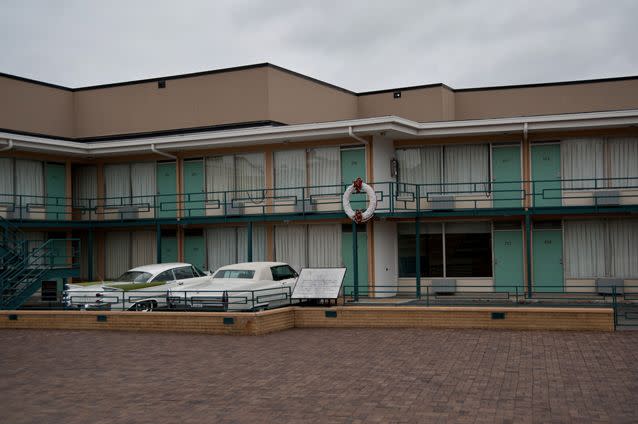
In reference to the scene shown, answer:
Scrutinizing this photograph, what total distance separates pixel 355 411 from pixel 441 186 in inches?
617

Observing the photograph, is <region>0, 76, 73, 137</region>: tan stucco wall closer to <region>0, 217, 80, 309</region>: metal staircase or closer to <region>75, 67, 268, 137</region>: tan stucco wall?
<region>75, 67, 268, 137</region>: tan stucco wall

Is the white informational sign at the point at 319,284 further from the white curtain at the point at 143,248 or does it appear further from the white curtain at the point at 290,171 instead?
the white curtain at the point at 143,248

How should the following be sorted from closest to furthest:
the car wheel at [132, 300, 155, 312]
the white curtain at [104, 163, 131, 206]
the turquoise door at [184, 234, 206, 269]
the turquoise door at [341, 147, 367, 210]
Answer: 1. the car wheel at [132, 300, 155, 312]
2. the turquoise door at [341, 147, 367, 210]
3. the turquoise door at [184, 234, 206, 269]
4. the white curtain at [104, 163, 131, 206]

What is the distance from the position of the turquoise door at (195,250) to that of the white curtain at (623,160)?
14051mm

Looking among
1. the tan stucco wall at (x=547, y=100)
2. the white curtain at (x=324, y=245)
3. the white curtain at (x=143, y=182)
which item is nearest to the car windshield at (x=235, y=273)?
the white curtain at (x=324, y=245)

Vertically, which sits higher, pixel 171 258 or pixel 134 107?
pixel 134 107

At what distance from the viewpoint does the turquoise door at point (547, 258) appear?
23.6 metres

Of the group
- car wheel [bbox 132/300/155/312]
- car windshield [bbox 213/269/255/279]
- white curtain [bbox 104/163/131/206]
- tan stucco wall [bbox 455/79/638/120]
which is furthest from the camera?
tan stucco wall [bbox 455/79/638/120]

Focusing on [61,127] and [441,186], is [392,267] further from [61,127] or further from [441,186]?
[61,127]

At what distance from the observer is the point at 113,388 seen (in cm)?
1186

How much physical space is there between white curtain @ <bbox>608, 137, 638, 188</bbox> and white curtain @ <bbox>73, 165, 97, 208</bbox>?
18.7 m

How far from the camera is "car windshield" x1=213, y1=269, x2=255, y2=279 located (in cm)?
2068

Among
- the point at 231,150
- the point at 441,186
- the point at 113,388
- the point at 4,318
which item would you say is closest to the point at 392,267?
the point at 441,186

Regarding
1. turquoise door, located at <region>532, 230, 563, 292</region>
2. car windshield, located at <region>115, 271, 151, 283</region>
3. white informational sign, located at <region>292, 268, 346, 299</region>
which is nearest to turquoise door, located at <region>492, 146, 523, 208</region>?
turquoise door, located at <region>532, 230, 563, 292</region>
